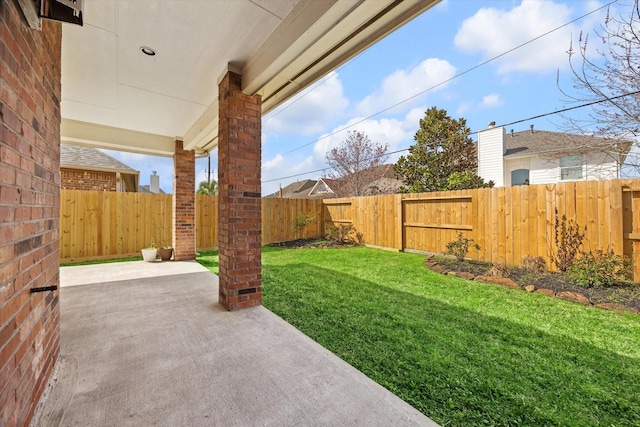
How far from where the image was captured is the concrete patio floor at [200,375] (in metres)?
1.55

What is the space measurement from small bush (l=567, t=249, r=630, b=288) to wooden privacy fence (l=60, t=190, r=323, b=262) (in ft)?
27.8

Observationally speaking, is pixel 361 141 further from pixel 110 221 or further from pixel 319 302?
pixel 319 302

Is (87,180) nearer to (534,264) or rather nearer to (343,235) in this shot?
(343,235)

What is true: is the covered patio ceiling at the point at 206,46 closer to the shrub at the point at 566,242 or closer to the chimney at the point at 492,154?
the shrub at the point at 566,242

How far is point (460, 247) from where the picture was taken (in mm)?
5984

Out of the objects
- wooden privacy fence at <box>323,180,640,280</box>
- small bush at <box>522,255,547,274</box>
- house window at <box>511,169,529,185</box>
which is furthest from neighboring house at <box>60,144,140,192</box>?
house window at <box>511,169,529,185</box>

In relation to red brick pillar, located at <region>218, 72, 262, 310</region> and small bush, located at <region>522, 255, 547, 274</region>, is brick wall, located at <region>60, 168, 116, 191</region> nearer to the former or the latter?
red brick pillar, located at <region>218, 72, 262, 310</region>

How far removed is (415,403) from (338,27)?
2.70 metres

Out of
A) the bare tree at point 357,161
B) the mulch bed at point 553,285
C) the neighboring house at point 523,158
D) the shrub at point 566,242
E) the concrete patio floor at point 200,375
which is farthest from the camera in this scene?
the bare tree at point 357,161

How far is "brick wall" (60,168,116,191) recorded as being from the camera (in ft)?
29.7

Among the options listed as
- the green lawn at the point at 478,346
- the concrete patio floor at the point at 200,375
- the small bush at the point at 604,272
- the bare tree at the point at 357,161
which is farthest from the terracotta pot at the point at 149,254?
the bare tree at the point at 357,161

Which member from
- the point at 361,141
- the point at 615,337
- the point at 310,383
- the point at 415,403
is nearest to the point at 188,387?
the point at 310,383

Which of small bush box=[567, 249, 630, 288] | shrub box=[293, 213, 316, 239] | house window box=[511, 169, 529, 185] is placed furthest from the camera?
house window box=[511, 169, 529, 185]

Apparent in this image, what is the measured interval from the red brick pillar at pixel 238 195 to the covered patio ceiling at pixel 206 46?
25cm
